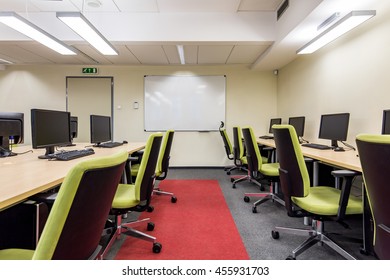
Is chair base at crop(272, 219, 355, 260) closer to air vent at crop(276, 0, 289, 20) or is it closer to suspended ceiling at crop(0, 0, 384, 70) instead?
suspended ceiling at crop(0, 0, 384, 70)

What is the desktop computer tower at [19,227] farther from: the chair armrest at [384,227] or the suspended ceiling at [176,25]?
the suspended ceiling at [176,25]

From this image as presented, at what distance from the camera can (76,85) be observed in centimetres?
505

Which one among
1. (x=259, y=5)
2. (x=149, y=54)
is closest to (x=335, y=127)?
(x=259, y=5)

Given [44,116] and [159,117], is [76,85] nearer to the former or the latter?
[159,117]

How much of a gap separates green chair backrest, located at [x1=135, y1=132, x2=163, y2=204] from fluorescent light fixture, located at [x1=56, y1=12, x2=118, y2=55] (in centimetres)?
176

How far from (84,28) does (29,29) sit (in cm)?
72

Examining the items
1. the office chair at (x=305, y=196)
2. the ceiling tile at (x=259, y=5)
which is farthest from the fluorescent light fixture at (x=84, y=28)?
the office chair at (x=305, y=196)

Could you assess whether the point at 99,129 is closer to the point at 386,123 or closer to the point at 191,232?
the point at 191,232

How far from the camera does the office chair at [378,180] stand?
Answer: 35.7 inches

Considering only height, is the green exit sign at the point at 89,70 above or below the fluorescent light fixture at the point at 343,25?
above

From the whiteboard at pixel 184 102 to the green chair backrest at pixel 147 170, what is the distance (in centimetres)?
336

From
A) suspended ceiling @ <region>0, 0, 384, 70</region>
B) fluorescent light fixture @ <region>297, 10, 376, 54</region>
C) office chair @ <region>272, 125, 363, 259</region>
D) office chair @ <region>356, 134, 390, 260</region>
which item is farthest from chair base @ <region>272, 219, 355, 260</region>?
suspended ceiling @ <region>0, 0, 384, 70</region>

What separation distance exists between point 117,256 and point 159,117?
12.1ft
